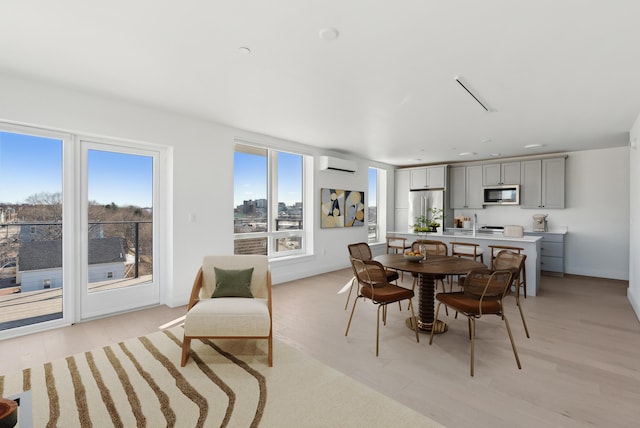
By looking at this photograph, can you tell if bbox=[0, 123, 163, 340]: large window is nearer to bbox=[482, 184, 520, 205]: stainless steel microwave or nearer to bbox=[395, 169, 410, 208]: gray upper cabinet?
bbox=[395, 169, 410, 208]: gray upper cabinet

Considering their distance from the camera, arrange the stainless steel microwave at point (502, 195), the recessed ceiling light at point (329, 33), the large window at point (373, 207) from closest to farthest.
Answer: the recessed ceiling light at point (329, 33) < the stainless steel microwave at point (502, 195) < the large window at point (373, 207)

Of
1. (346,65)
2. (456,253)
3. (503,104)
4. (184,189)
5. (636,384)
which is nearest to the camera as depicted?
(636,384)

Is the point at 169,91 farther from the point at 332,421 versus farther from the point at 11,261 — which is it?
the point at 332,421

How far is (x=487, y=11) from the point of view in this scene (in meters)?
1.94

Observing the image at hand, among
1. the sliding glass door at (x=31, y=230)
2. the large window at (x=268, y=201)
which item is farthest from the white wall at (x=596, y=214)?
the sliding glass door at (x=31, y=230)

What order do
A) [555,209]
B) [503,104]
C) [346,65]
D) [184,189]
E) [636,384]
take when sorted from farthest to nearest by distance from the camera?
[555,209]
[184,189]
[503,104]
[346,65]
[636,384]

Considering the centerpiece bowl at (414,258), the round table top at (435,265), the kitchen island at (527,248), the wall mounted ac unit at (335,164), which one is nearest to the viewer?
the round table top at (435,265)

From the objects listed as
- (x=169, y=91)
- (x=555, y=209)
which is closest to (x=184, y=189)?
(x=169, y=91)

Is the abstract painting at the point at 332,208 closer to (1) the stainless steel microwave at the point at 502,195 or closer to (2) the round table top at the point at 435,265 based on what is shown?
(2) the round table top at the point at 435,265

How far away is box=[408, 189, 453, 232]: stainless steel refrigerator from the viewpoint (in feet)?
24.7

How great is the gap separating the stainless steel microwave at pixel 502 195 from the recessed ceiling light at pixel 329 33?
6074mm

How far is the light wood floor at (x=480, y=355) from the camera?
205cm

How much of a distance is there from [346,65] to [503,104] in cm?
214

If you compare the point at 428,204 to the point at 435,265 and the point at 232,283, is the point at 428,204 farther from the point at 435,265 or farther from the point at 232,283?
the point at 232,283
